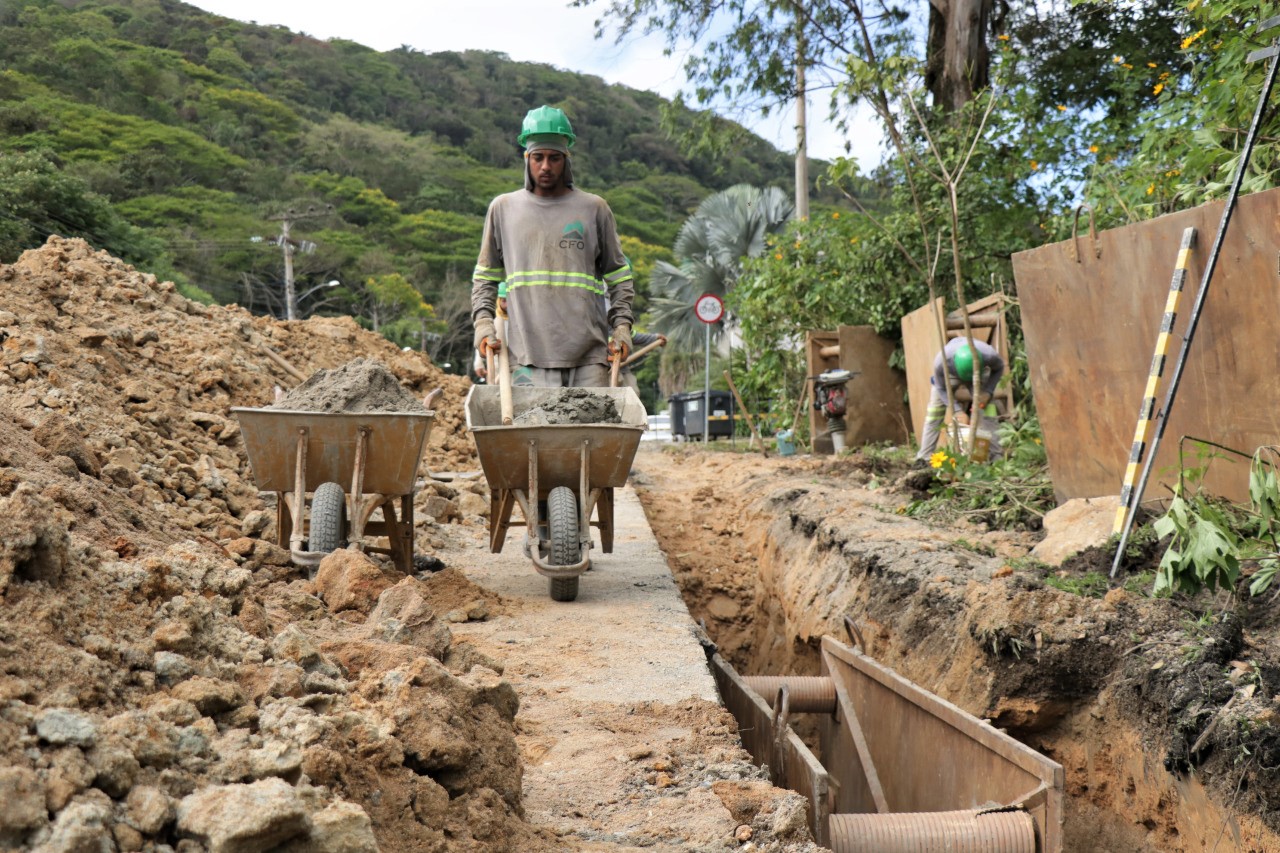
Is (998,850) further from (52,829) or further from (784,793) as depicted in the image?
(52,829)

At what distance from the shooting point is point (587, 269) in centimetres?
577

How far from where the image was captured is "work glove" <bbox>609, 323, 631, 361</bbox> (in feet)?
18.8

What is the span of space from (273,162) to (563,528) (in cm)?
4960

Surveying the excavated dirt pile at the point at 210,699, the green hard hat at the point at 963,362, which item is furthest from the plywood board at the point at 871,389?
the excavated dirt pile at the point at 210,699

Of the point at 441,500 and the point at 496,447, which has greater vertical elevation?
the point at 496,447

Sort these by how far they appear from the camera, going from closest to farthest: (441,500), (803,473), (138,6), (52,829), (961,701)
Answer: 1. (52,829)
2. (961,701)
3. (441,500)
4. (803,473)
5. (138,6)

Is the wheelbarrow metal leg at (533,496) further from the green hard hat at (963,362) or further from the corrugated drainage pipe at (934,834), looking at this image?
the green hard hat at (963,362)

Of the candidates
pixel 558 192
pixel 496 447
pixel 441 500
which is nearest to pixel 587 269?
pixel 558 192

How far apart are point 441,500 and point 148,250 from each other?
18659 millimetres

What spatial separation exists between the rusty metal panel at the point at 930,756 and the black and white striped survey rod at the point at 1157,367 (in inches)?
54.8

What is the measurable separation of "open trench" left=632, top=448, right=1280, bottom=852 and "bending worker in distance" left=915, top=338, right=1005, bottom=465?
1.20 metres

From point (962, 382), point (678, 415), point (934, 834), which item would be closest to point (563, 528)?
point (934, 834)

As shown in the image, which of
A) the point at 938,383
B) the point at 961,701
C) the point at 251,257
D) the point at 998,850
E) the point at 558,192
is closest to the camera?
the point at 998,850

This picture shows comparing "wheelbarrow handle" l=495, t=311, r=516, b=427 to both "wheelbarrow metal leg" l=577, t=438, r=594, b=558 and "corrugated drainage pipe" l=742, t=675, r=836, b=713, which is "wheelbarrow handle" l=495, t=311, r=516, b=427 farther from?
"corrugated drainage pipe" l=742, t=675, r=836, b=713
